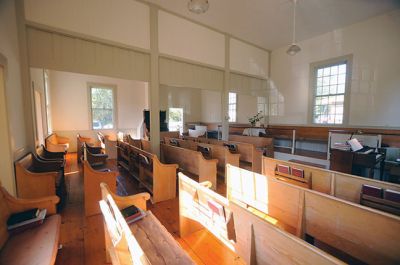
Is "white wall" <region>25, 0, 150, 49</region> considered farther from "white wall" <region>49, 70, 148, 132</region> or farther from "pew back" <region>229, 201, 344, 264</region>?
"white wall" <region>49, 70, 148, 132</region>

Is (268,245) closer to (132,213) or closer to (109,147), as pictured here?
(132,213)

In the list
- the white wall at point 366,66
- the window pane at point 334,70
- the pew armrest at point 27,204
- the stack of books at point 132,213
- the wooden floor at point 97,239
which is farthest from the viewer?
the window pane at point 334,70

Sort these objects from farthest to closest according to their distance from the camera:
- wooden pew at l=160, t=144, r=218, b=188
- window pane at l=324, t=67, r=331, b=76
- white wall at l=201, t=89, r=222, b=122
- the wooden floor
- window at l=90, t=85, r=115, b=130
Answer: white wall at l=201, t=89, r=222, b=122
window at l=90, t=85, r=115, b=130
window pane at l=324, t=67, r=331, b=76
wooden pew at l=160, t=144, r=218, b=188
the wooden floor

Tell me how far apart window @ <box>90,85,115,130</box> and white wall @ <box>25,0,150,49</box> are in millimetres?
4159

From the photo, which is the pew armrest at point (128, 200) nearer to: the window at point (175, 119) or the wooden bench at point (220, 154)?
the wooden bench at point (220, 154)

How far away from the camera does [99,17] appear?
305 centimetres

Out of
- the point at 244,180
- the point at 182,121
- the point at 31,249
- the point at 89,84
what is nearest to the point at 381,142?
the point at 244,180

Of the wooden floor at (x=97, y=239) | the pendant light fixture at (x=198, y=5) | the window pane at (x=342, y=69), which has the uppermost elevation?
the pendant light fixture at (x=198, y=5)

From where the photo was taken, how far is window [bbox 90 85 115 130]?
22.0 feet

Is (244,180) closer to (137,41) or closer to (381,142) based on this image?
(137,41)

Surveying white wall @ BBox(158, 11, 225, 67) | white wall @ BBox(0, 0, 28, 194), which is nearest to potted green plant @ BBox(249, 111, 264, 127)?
white wall @ BBox(158, 11, 225, 67)

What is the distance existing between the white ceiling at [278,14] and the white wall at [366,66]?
0.95 ft

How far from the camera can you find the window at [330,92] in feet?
16.4

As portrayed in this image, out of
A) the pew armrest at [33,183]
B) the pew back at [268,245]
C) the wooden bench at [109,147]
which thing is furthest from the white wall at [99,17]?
the pew back at [268,245]
